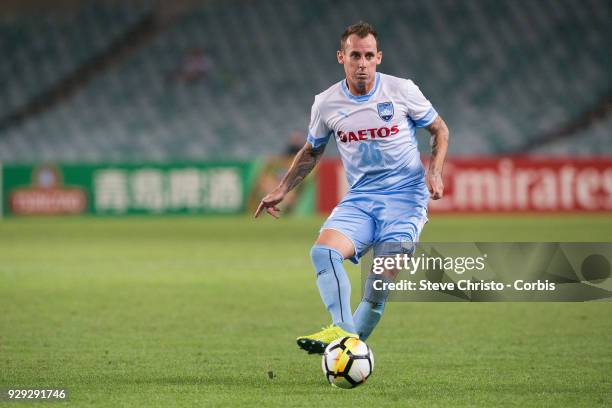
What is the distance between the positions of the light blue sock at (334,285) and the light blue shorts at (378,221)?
0.21 metres

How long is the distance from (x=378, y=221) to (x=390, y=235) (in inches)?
4.6

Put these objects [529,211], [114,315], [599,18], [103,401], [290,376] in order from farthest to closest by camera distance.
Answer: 1. [599,18]
2. [529,211]
3. [114,315]
4. [290,376]
5. [103,401]

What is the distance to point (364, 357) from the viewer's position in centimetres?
605

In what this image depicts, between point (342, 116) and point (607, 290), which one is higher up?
point (342, 116)

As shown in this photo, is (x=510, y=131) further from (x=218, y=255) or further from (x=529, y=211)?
(x=218, y=255)

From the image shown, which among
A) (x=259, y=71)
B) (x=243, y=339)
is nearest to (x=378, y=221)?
(x=243, y=339)

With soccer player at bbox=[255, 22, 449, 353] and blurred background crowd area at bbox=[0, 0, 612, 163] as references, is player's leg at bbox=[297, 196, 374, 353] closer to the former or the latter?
soccer player at bbox=[255, 22, 449, 353]

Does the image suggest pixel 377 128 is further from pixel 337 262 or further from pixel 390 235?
pixel 337 262

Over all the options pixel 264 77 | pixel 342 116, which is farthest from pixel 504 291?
pixel 264 77

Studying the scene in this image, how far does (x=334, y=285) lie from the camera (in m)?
6.44

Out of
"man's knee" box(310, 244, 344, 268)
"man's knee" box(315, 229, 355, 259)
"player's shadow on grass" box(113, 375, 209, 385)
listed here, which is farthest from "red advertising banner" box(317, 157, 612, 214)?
"player's shadow on grass" box(113, 375, 209, 385)

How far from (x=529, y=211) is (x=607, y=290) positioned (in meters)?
13.6

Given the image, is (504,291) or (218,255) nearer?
(504,291)

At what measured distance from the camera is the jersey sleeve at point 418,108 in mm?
6754
